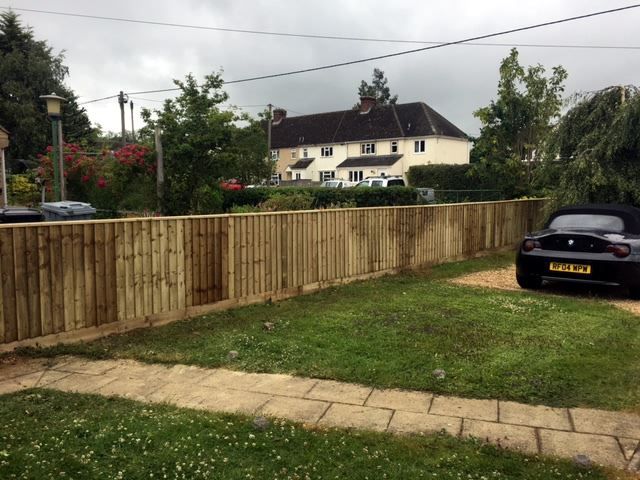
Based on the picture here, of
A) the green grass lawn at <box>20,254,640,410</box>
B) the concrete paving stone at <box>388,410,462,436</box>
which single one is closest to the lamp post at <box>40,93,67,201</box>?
the green grass lawn at <box>20,254,640,410</box>

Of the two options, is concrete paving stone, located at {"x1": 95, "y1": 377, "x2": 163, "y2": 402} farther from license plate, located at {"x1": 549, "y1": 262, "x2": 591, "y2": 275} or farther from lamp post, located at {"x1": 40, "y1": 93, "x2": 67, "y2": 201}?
lamp post, located at {"x1": 40, "y1": 93, "x2": 67, "y2": 201}

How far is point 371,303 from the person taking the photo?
754cm

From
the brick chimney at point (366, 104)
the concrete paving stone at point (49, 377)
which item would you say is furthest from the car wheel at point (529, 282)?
the brick chimney at point (366, 104)

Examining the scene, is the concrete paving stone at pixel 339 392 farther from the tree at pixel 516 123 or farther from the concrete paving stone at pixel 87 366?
the tree at pixel 516 123

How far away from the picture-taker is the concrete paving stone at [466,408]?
12.6 feet

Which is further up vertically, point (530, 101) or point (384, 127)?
point (384, 127)

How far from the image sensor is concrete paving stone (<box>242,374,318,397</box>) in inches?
169

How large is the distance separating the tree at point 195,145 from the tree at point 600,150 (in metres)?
8.82

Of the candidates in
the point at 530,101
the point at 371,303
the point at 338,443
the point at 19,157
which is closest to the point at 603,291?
the point at 371,303

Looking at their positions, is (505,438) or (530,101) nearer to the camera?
(505,438)

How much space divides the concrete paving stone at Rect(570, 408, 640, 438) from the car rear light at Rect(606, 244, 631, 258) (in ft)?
14.8

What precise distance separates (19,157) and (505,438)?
45.9m

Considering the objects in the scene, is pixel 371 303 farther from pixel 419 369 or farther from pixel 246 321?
pixel 419 369

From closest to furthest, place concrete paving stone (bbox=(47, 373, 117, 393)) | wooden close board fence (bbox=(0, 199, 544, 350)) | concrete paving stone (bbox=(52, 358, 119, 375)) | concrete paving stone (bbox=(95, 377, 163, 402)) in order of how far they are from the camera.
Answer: concrete paving stone (bbox=(95, 377, 163, 402)) < concrete paving stone (bbox=(47, 373, 117, 393)) < concrete paving stone (bbox=(52, 358, 119, 375)) < wooden close board fence (bbox=(0, 199, 544, 350))
